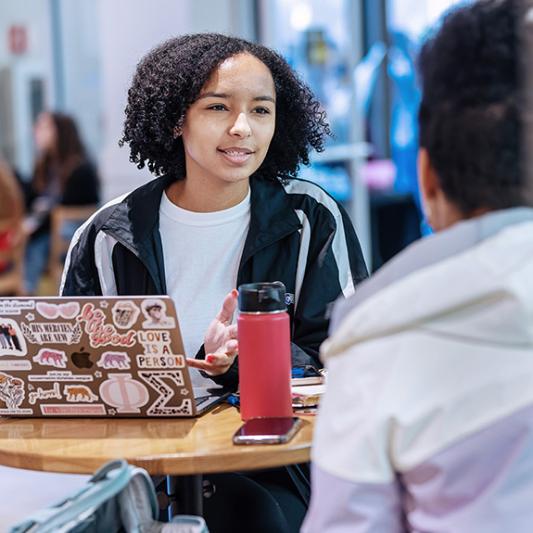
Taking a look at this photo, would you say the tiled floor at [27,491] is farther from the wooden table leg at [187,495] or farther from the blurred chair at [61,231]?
the blurred chair at [61,231]

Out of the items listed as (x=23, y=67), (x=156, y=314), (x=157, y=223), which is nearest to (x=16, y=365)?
(x=156, y=314)

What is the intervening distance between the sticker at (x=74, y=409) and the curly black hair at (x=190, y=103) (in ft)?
2.18

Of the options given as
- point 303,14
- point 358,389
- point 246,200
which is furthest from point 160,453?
point 303,14

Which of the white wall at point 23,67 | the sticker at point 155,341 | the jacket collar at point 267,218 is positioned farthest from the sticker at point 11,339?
the white wall at point 23,67

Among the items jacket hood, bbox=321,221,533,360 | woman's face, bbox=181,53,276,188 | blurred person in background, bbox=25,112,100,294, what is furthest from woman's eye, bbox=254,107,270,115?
blurred person in background, bbox=25,112,100,294

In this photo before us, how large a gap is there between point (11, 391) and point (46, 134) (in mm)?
5489

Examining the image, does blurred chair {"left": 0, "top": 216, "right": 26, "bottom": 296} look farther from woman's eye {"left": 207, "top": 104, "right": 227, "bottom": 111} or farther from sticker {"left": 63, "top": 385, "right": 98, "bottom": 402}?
sticker {"left": 63, "top": 385, "right": 98, "bottom": 402}

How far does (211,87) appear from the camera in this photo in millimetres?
2168

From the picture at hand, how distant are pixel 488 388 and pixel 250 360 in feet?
1.96

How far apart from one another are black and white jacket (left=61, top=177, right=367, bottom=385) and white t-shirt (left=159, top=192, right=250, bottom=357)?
35mm

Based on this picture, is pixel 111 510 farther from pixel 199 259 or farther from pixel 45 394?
pixel 199 259

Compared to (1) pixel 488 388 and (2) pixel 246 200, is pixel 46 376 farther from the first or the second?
(1) pixel 488 388

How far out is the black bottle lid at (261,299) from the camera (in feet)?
5.57

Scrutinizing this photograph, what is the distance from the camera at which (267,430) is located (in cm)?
165
